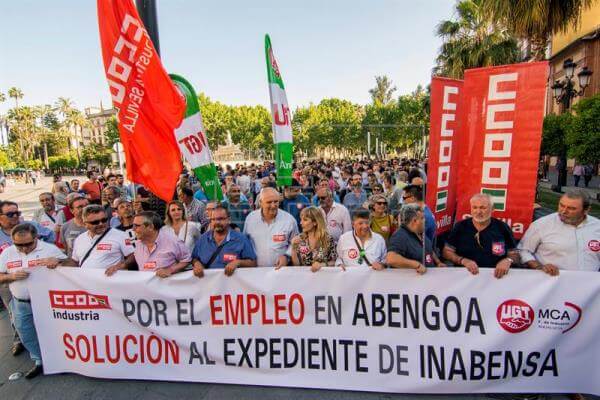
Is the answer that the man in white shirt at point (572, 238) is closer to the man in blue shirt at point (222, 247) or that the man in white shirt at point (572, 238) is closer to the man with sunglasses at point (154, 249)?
the man in blue shirt at point (222, 247)

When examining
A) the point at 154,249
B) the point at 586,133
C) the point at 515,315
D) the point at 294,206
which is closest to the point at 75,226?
the point at 154,249

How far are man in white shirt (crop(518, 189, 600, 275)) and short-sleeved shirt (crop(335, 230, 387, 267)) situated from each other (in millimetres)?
1262

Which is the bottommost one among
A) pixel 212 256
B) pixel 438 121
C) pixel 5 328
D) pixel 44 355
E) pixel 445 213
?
pixel 5 328

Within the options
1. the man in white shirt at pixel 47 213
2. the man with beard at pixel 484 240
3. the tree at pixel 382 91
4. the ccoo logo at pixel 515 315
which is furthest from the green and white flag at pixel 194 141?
the tree at pixel 382 91

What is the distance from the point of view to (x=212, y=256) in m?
3.49

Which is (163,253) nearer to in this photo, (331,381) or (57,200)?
(331,381)

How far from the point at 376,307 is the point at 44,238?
13.9 ft

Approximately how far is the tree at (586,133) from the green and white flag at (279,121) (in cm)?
878

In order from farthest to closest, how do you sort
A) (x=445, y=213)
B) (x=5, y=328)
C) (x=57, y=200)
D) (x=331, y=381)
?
(x=57, y=200) < (x=5, y=328) < (x=445, y=213) < (x=331, y=381)

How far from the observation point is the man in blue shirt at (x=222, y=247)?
11.4ft

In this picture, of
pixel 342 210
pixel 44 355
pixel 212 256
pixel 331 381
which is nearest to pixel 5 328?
pixel 44 355

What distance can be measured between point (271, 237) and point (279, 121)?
178 centimetres

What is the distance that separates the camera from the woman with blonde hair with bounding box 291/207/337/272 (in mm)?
3418

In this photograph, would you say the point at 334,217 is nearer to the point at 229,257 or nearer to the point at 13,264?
the point at 229,257
